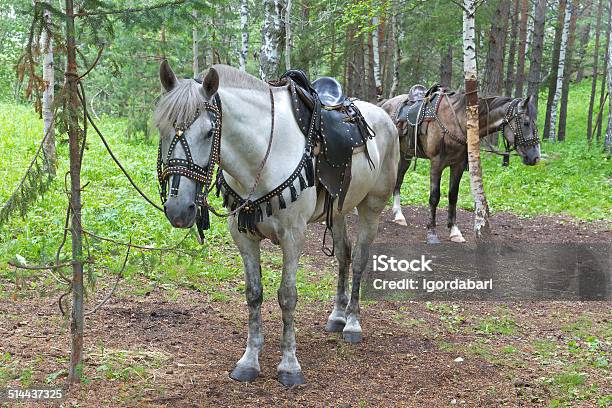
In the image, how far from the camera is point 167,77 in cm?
369

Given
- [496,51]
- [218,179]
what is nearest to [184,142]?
[218,179]

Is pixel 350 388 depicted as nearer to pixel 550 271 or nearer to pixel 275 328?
pixel 275 328

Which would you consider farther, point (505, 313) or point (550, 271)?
point (550, 271)

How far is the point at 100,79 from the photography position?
22375 millimetres

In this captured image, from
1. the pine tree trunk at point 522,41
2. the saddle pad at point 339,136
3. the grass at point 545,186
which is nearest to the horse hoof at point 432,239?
the grass at point 545,186

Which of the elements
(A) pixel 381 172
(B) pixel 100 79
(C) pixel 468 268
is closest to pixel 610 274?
(C) pixel 468 268

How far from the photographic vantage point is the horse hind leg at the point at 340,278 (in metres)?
5.86

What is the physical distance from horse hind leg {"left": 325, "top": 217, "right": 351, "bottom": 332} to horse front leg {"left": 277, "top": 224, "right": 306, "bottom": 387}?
1.22m

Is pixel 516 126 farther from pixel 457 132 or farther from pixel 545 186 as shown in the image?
pixel 545 186

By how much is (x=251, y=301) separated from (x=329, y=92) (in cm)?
A: 211

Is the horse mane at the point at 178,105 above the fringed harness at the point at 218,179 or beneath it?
above

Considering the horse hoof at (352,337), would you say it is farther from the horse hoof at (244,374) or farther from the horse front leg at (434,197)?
the horse front leg at (434,197)

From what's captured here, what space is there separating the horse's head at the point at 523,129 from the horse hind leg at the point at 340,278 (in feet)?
15.0

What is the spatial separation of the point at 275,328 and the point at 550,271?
4.26 meters
